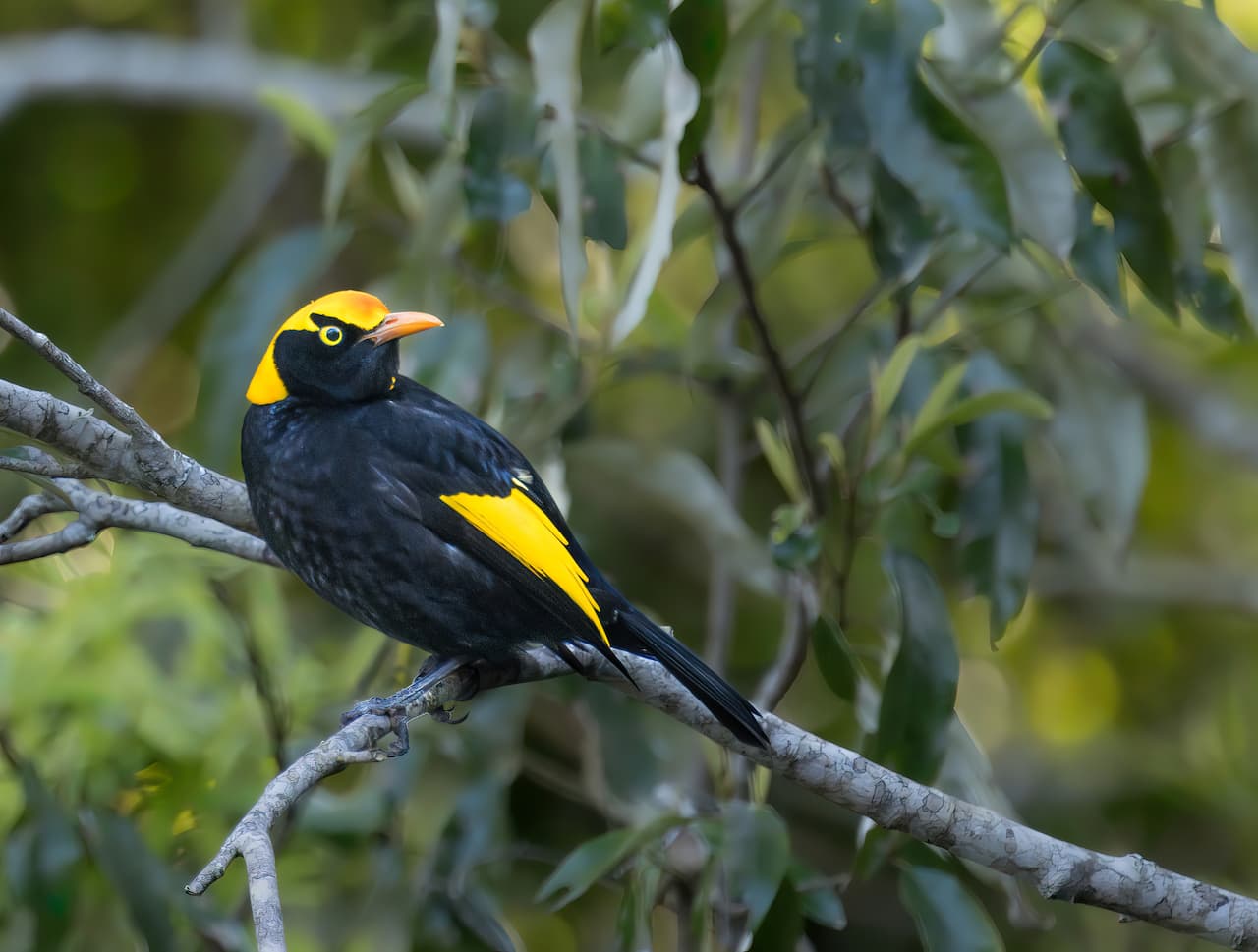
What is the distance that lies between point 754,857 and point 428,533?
796mm

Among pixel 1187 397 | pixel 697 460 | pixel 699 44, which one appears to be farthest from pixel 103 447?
pixel 1187 397

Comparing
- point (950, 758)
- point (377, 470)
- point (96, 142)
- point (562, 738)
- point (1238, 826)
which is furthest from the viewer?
point (96, 142)

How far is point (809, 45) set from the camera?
2.60 meters

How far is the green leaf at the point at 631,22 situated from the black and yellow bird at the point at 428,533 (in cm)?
60

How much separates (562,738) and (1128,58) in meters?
2.76

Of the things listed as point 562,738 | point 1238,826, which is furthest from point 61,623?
point 1238,826

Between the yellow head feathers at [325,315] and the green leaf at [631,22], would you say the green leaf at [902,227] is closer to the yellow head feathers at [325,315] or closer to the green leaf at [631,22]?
the green leaf at [631,22]

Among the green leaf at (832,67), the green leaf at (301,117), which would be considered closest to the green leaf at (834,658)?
the green leaf at (832,67)

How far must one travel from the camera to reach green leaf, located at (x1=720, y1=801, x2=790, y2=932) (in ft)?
7.94

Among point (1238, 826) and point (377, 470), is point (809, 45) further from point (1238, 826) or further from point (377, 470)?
point (1238, 826)

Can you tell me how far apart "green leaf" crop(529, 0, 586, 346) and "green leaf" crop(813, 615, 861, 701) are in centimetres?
65

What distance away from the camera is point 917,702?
8.12 feet

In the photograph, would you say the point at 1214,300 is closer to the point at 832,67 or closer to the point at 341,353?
the point at 832,67

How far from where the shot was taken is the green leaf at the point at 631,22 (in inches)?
92.7
